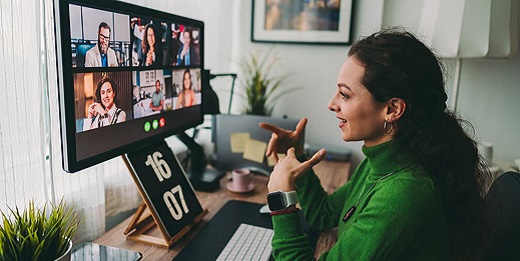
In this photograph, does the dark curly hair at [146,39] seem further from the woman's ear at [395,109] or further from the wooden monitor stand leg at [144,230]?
the woman's ear at [395,109]

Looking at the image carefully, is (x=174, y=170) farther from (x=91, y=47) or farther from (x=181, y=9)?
(x=181, y=9)

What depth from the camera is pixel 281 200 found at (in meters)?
0.98

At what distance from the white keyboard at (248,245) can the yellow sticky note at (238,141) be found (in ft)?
1.91

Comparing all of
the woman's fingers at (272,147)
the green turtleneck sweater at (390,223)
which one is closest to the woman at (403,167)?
the green turtleneck sweater at (390,223)

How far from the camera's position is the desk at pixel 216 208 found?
112 cm

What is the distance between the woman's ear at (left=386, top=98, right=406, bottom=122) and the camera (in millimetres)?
918

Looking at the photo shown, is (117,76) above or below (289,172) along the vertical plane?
above

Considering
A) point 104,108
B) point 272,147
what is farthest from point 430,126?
point 104,108

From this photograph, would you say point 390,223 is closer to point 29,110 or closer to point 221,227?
point 221,227

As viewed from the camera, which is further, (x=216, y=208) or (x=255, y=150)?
(x=255, y=150)

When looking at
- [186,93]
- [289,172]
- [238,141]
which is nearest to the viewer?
[289,172]

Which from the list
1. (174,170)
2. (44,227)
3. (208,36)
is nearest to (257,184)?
(174,170)

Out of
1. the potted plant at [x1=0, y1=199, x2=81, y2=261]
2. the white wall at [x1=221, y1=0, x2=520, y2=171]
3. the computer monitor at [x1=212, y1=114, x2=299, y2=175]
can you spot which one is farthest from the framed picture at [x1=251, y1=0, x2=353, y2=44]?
the potted plant at [x1=0, y1=199, x2=81, y2=261]

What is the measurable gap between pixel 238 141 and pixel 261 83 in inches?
14.7
